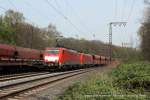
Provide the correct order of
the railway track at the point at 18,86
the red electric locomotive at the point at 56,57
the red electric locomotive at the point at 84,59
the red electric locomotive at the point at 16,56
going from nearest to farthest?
the railway track at the point at 18,86 → the red electric locomotive at the point at 16,56 → the red electric locomotive at the point at 56,57 → the red electric locomotive at the point at 84,59

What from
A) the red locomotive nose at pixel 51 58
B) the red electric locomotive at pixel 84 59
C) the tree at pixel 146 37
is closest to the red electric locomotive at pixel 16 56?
the red locomotive nose at pixel 51 58

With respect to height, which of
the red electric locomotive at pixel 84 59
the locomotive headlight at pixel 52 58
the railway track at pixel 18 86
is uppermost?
the red electric locomotive at pixel 84 59

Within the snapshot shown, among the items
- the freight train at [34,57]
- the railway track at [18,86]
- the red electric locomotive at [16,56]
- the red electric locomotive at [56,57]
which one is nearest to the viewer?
the railway track at [18,86]

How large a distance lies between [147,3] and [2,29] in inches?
1393

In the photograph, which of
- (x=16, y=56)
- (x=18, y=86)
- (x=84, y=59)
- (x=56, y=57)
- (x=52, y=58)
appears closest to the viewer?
(x=18, y=86)

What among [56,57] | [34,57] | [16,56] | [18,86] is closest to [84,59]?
[34,57]

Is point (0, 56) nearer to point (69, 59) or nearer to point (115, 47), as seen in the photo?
point (69, 59)

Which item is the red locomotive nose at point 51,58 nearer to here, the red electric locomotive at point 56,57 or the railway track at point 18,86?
the red electric locomotive at point 56,57

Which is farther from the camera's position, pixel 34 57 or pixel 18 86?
pixel 34 57

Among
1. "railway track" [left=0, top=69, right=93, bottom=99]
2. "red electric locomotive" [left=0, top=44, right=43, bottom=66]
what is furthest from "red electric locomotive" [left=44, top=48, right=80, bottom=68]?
"railway track" [left=0, top=69, right=93, bottom=99]

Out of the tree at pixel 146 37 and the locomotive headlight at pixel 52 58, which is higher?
the tree at pixel 146 37

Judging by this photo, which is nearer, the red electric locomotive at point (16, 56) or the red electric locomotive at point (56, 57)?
the red electric locomotive at point (16, 56)

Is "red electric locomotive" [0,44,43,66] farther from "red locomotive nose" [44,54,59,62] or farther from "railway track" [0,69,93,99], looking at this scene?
"railway track" [0,69,93,99]

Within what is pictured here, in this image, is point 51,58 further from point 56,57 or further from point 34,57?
point 34,57
